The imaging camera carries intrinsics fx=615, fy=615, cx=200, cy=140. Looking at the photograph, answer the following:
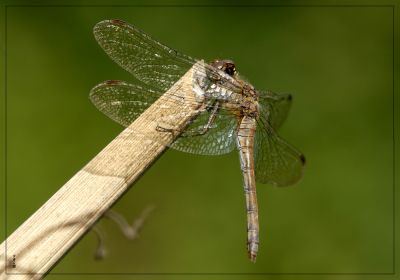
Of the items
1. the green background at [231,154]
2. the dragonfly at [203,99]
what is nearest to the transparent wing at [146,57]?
the dragonfly at [203,99]

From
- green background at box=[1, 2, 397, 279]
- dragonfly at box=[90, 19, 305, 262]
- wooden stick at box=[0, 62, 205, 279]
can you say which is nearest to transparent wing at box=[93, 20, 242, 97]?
dragonfly at box=[90, 19, 305, 262]

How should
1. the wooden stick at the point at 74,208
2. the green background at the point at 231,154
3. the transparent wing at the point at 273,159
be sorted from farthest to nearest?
the green background at the point at 231,154
the transparent wing at the point at 273,159
the wooden stick at the point at 74,208

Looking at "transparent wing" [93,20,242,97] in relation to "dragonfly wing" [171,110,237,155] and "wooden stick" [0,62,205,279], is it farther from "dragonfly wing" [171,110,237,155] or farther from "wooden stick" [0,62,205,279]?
"wooden stick" [0,62,205,279]

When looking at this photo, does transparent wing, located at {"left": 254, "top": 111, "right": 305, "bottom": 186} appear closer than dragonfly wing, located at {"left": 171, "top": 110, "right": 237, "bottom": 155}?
No

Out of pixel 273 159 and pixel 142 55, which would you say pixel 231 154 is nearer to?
pixel 273 159

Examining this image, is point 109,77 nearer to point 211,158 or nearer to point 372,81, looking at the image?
point 211,158

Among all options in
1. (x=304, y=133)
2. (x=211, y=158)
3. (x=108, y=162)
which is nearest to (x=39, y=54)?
(x=211, y=158)

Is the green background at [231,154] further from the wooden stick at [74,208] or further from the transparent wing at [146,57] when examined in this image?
the wooden stick at [74,208]
